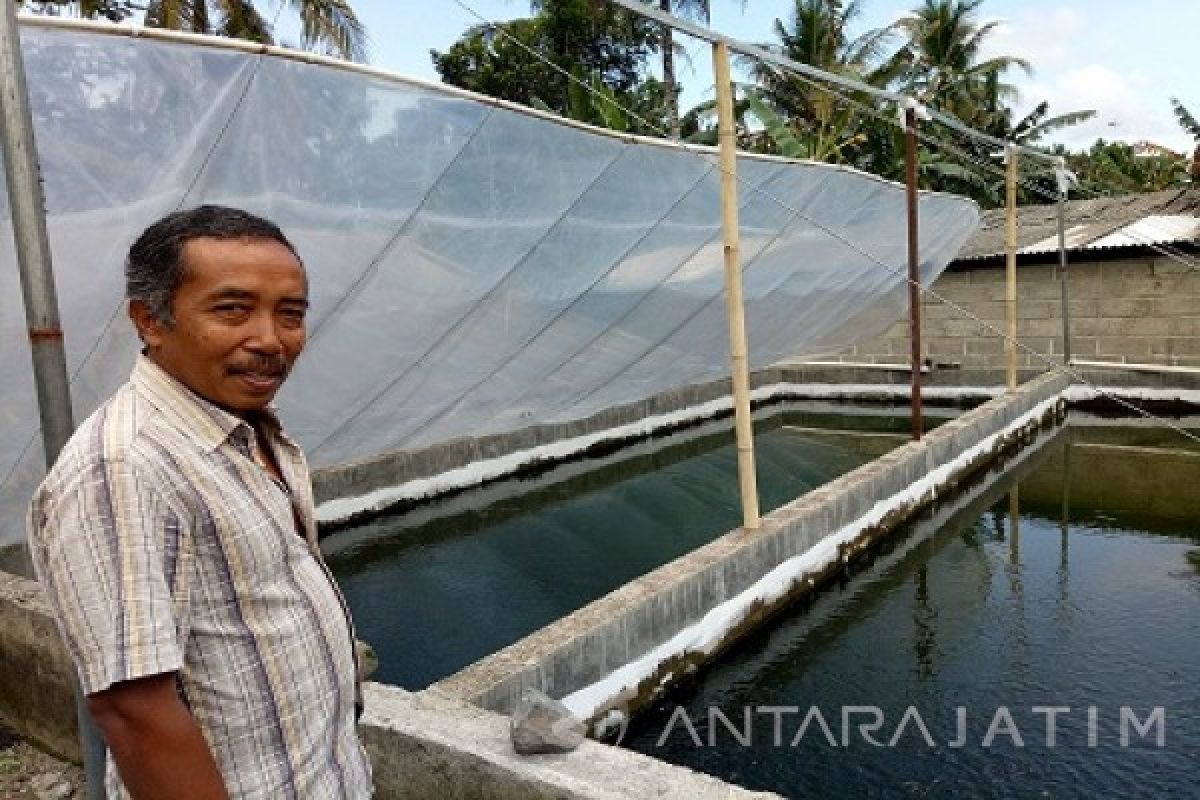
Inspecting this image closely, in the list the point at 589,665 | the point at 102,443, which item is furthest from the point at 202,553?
the point at 589,665

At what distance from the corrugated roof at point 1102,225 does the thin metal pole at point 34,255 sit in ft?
37.8

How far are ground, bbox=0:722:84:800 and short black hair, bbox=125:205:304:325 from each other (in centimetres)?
265

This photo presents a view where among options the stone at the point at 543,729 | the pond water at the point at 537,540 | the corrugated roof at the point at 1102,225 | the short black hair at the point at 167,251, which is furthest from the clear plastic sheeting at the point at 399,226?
the corrugated roof at the point at 1102,225

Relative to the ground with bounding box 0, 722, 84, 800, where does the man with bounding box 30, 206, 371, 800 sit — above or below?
above

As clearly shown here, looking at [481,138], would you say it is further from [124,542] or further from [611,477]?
[611,477]

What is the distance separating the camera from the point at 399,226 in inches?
148

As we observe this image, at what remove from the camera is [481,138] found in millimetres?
3697

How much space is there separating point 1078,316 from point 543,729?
11.1m

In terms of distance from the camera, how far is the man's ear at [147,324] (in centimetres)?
108

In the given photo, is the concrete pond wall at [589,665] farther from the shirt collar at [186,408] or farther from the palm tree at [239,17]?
the palm tree at [239,17]

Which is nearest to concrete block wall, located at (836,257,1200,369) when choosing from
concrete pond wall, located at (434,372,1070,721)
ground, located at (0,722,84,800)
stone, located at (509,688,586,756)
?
concrete pond wall, located at (434,372,1070,721)

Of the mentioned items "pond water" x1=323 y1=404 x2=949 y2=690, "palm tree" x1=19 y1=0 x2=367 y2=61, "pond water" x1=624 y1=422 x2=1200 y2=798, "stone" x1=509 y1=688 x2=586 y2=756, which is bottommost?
"pond water" x1=624 y1=422 x2=1200 y2=798

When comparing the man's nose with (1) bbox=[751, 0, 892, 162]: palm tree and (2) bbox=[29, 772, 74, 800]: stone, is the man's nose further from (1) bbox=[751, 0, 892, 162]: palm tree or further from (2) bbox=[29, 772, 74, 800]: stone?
(1) bbox=[751, 0, 892, 162]: palm tree

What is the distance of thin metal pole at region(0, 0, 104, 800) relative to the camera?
1.56 m
